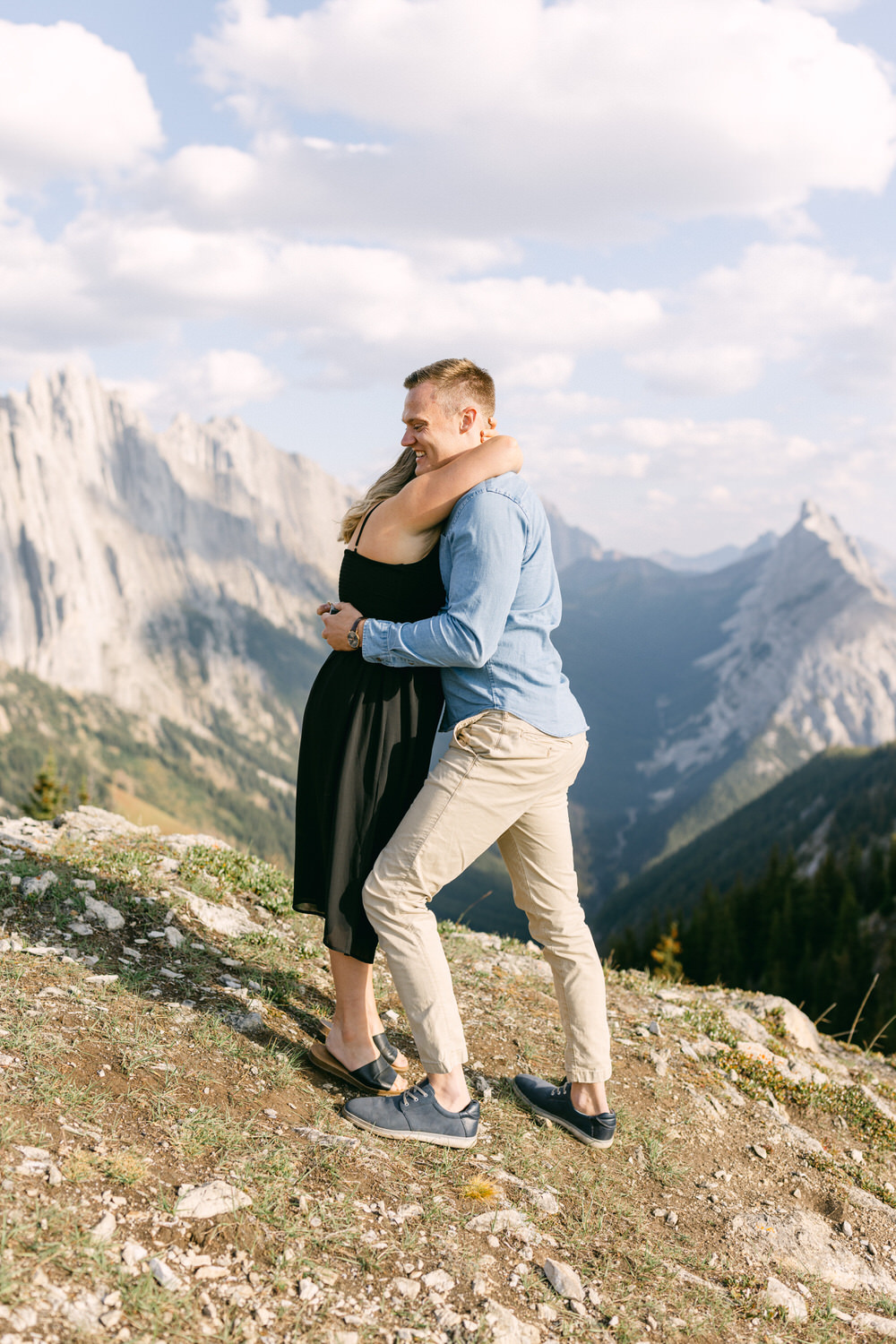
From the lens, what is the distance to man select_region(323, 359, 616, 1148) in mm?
5016

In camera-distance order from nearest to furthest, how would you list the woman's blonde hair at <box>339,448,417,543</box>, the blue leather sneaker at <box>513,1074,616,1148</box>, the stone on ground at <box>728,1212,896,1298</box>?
1. the stone on ground at <box>728,1212,896,1298</box>
2. the woman's blonde hair at <box>339,448,417,543</box>
3. the blue leather sneaker at <box>513,1074,616,1148</box>

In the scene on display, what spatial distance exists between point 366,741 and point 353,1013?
204cm

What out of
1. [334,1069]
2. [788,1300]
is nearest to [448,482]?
[334,1069]

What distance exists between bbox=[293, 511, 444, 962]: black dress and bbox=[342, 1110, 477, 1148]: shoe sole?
1.06 m

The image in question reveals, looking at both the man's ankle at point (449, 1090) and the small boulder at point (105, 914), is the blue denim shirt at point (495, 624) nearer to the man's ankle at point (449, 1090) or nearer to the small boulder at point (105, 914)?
the man's ankle at point (449, 1090)

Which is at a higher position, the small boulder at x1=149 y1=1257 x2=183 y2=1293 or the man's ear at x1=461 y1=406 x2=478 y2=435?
the man's ear at x1=461 y1=406 x2=478 y2=435

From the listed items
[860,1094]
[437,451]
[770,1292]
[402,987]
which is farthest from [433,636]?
[860,1094]

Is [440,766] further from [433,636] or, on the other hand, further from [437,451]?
[437,451]

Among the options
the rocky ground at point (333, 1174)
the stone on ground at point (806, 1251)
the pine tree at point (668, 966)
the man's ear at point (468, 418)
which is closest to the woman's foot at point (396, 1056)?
the rocky ground at point (333, 1174)

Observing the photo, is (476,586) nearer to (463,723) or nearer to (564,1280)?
(463,723)

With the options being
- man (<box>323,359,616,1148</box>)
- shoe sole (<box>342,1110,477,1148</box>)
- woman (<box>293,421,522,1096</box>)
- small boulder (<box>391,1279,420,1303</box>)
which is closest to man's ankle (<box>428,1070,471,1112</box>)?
man (<box>323,359,616,1148</box>)

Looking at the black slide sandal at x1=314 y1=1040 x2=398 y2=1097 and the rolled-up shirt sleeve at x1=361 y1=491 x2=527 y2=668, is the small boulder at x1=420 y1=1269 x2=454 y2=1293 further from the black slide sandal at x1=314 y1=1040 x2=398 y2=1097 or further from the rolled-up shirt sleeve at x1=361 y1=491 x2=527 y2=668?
the rolled-up shirt sleeve at x1=361 y1=491 x2=527 y2=668

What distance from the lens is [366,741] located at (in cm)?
556

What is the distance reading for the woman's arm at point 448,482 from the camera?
5098mm
